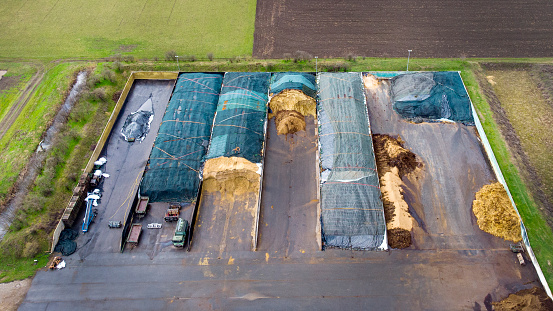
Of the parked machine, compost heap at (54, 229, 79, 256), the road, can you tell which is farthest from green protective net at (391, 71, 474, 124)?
compost heap at (54, 229, 79, 256)

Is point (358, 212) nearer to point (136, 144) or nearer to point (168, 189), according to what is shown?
point (168, 189)

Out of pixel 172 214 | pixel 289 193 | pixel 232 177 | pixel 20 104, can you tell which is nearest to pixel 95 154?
pixel 172 214

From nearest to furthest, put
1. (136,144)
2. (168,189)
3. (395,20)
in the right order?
(168,189)
(136,144)
(395,20)

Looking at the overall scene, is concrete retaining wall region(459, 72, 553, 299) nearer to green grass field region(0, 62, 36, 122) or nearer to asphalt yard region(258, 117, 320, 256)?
asphalt yard region(258, 117, 320, 256)

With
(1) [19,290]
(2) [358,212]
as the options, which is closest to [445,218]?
(2) [358,212]

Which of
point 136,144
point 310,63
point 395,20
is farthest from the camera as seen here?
point 395,20

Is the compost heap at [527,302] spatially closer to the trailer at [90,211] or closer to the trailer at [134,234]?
the trailer at [134,234]
